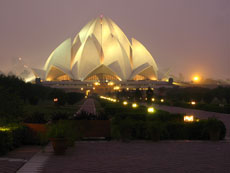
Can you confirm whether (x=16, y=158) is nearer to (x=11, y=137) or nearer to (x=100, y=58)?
(x=11, y=137)

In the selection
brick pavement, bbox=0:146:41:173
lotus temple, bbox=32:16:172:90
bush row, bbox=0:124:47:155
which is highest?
lotus temple, bbox=32:16:172:90

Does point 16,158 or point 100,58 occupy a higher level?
point 100,58

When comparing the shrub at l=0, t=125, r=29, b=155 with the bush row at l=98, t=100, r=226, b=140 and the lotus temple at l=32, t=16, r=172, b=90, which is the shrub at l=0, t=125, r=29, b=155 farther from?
the lotus temple at l=32, t=16, r=172, b=90

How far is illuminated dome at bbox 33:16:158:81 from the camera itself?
212ft

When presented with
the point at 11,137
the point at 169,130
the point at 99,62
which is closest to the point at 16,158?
the point at 11,137

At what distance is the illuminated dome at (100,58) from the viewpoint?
64.6 meters

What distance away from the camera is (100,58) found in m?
65.9

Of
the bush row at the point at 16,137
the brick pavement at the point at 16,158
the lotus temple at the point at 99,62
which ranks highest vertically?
the lotus temple at the point at 99,62

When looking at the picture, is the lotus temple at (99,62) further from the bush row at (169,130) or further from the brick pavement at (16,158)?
the brick pavement at (16,158)

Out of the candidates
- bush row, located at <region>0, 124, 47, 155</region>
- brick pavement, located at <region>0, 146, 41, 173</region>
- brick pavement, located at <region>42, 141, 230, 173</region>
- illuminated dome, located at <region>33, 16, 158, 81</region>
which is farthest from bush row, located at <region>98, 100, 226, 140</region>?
illuminated dome, located at <region>33, 16, 158, 81</region>

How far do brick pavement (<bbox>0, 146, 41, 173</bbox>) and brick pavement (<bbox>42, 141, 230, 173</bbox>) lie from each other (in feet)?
1.32

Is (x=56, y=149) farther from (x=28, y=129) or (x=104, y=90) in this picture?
(x=104, y=90)

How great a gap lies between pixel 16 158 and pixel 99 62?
198ft

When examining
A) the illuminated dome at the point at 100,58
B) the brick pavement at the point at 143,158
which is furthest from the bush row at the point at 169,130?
the illuminated dome at the point at 100,58
